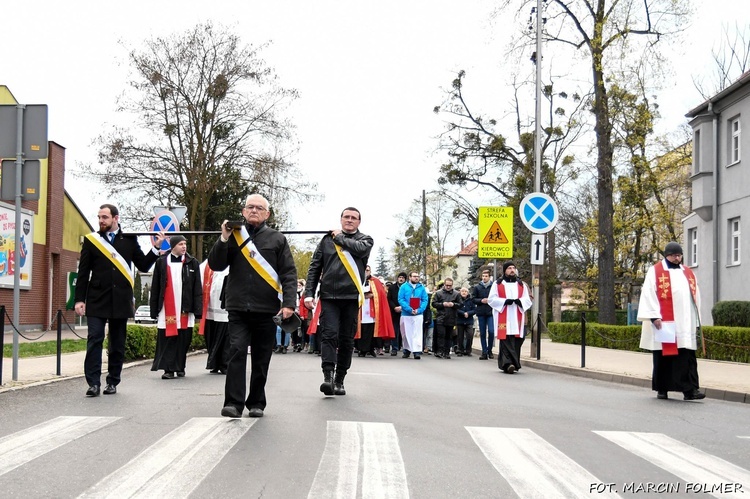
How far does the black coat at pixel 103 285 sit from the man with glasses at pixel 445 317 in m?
13.1

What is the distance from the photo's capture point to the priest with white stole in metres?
16.1

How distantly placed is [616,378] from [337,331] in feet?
21.2

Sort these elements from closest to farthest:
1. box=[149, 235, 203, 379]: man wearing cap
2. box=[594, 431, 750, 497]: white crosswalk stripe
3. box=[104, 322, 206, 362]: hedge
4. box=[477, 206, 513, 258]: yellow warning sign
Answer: box=[594, 431, 750, 497]: white crosswalk stripe < box=[149, 235, 203, 379]: man wearing cap < box=[104, 322, 206, 362]: hedge < box=[477, 206, 513, 258]: yellow warning sign

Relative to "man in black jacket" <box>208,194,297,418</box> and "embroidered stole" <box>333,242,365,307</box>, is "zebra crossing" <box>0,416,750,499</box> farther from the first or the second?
"embroidered stole" <box>333,242,365,307</box>

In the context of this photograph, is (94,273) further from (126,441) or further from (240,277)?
(126,441)

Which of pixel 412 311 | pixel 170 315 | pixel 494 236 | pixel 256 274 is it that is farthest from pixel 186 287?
pixel 494 236

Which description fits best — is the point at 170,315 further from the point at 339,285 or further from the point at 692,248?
the point at 692,248

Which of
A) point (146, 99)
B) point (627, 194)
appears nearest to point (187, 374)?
point (146, 99)

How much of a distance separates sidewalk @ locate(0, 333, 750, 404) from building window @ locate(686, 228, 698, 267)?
16.6m

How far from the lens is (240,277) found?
8.24 metres

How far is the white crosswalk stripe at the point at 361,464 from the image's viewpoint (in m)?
5.31

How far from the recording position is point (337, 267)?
→ 10.1m

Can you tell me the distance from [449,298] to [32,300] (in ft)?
63.7

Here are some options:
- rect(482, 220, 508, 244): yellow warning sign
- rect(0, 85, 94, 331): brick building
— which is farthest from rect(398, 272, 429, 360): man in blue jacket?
rect(0, 85, 94, 331): brick building
